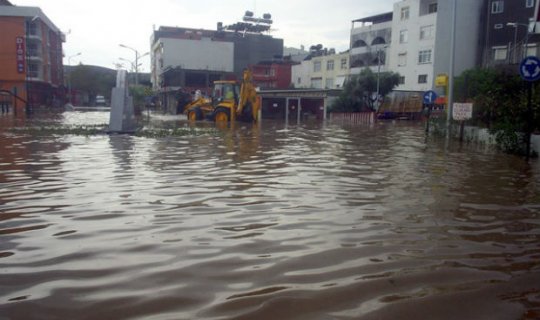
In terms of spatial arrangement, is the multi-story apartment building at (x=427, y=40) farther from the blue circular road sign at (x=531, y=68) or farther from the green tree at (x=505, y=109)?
the blue circular road sign at (x=531, y=68)

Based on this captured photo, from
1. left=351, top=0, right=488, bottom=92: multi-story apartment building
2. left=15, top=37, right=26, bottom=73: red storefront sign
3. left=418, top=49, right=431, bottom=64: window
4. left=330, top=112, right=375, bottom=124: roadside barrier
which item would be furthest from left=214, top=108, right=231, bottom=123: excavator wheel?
left=15, top=37, right=26, bottom=73: red storefront sign

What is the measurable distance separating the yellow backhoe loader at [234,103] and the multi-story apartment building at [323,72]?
32.2 meters

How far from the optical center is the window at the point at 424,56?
5003cm

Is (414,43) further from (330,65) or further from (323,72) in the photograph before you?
(323,72)

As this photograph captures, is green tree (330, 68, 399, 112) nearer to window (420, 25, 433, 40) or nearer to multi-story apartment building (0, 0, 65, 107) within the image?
window (420, 25, 433, 40)

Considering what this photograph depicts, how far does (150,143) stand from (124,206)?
9070mm

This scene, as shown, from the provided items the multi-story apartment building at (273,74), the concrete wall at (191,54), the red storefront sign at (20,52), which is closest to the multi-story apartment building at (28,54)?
the red storefront sign at (20,52)

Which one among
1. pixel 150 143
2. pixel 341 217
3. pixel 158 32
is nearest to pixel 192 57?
pixel 158 32

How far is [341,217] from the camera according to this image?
5742mm

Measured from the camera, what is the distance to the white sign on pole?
1719cm

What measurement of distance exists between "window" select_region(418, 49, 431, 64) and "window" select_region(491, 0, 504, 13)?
7555 millimetres

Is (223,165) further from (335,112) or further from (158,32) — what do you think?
(158,32)

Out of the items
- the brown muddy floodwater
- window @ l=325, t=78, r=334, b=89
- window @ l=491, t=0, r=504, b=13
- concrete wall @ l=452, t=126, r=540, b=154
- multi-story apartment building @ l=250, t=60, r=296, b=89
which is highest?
window @ l=491, t=0, r=504, b=13

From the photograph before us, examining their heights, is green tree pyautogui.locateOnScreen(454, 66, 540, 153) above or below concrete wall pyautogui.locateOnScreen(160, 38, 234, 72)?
below
